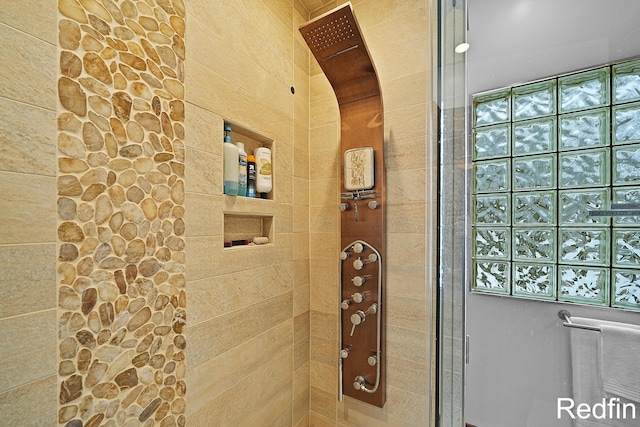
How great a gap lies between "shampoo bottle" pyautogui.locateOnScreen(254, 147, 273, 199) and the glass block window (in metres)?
1.00

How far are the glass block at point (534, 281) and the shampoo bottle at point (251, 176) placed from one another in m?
1.27

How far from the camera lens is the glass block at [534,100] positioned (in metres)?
1.12

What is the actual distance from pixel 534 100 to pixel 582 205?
20.1 inches

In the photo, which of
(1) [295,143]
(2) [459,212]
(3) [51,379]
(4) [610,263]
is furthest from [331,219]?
(4) [610,263]

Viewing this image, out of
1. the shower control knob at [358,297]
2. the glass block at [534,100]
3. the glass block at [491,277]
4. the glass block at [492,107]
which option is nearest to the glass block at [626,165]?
the glass block at [534,100]

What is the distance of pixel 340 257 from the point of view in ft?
3.89

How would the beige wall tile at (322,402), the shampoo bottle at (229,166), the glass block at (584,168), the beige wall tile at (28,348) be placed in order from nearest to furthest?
the beige wall tile at (28,348) → the shampoo bottle at (229,166) → the glass block at (584,168) → the beige wall tile at (322,402)

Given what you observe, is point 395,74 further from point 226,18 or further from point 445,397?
point 445,397

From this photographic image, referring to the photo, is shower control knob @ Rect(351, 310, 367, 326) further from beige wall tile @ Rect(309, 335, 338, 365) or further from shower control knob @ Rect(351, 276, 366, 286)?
beige wall tile @ Rect(309, 335, 338, 365)

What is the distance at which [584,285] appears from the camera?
1.08 m

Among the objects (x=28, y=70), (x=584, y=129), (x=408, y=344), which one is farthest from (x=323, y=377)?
(x=584, y=129)

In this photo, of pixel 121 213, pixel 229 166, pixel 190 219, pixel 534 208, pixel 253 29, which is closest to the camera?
pixel 121 213

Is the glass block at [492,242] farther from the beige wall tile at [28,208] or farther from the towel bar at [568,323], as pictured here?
the beige wall tile at [28,208]

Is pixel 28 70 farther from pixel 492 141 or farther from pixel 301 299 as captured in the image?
pixel 492 141
